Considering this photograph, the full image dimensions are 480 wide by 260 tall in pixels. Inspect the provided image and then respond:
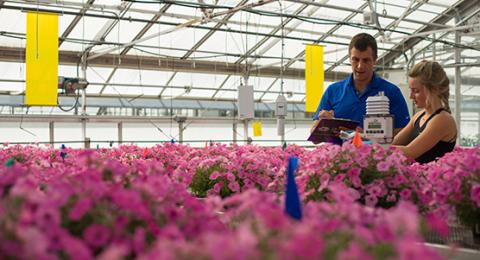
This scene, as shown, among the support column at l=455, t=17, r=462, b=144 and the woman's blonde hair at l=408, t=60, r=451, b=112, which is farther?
the support column at l=455, t=17, r=462, b=144

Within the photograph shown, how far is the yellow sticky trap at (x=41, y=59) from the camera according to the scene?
6.00 meters

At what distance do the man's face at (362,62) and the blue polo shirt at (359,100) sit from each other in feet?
0.28

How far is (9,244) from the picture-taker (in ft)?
2.32

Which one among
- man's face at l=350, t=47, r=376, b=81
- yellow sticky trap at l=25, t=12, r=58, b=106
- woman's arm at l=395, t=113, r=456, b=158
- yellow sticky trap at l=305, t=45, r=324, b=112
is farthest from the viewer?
yellow sticky trap at l=305, t=45, r=324, b=112

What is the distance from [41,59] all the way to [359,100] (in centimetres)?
432

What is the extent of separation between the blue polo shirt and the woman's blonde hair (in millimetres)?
361

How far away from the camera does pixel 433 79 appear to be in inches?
96.4

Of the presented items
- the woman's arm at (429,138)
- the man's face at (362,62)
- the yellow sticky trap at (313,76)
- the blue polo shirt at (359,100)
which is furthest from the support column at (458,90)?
the woman's arm at (429,138)

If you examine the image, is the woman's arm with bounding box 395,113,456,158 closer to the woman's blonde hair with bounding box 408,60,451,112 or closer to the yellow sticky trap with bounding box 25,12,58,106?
the woman's blonde hair with bounding box 408,60,451,112

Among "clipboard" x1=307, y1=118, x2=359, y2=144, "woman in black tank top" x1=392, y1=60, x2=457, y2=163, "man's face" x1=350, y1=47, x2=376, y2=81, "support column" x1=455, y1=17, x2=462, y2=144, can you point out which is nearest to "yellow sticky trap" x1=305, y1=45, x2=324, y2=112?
"support column" x1=455, y1=17, x2=462, y2=144

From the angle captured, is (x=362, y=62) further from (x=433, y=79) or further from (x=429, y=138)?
(x=429, y=138)

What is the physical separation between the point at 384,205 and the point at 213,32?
32.8 feet

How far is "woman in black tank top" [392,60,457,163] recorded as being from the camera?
2322 mm

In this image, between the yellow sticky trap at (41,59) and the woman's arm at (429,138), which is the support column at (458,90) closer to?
the yellow sticky trap at (41,59)
